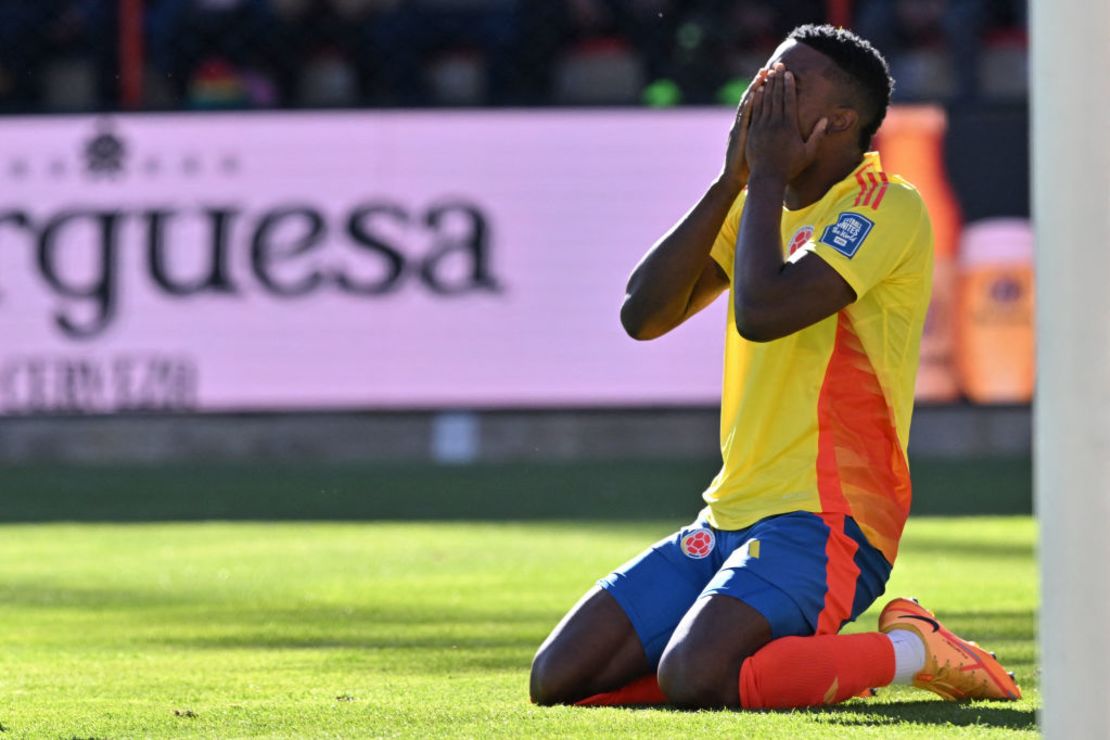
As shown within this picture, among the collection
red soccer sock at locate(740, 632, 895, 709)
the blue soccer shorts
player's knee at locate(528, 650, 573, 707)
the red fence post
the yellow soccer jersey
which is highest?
the red fence post

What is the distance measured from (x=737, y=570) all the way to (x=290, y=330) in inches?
399

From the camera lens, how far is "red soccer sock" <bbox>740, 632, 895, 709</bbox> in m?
4.41

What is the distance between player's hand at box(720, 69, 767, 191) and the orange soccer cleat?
39.6 inches

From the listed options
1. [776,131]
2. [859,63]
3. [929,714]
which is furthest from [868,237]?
[929,714]

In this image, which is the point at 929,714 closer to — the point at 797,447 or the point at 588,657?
the point at 797,447

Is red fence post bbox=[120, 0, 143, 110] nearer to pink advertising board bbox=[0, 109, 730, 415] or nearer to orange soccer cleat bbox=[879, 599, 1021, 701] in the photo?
pink advertising board bbox=[0, 109, 730, 415]

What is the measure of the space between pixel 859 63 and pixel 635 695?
1458 mm

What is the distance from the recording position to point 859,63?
15.2 ft

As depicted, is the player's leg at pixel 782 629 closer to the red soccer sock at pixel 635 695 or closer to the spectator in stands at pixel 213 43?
the red soccer sock at pixel 635 695

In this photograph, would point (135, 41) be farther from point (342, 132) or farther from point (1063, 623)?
point (1063, 623)

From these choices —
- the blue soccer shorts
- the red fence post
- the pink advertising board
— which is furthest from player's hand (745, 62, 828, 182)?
the red fence post

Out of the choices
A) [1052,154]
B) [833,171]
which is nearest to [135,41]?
[833,171]

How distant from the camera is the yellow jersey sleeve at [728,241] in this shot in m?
4.94

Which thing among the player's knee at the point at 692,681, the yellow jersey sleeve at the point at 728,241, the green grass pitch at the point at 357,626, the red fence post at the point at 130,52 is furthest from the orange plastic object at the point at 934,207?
the player's knee at the point at 692,681
